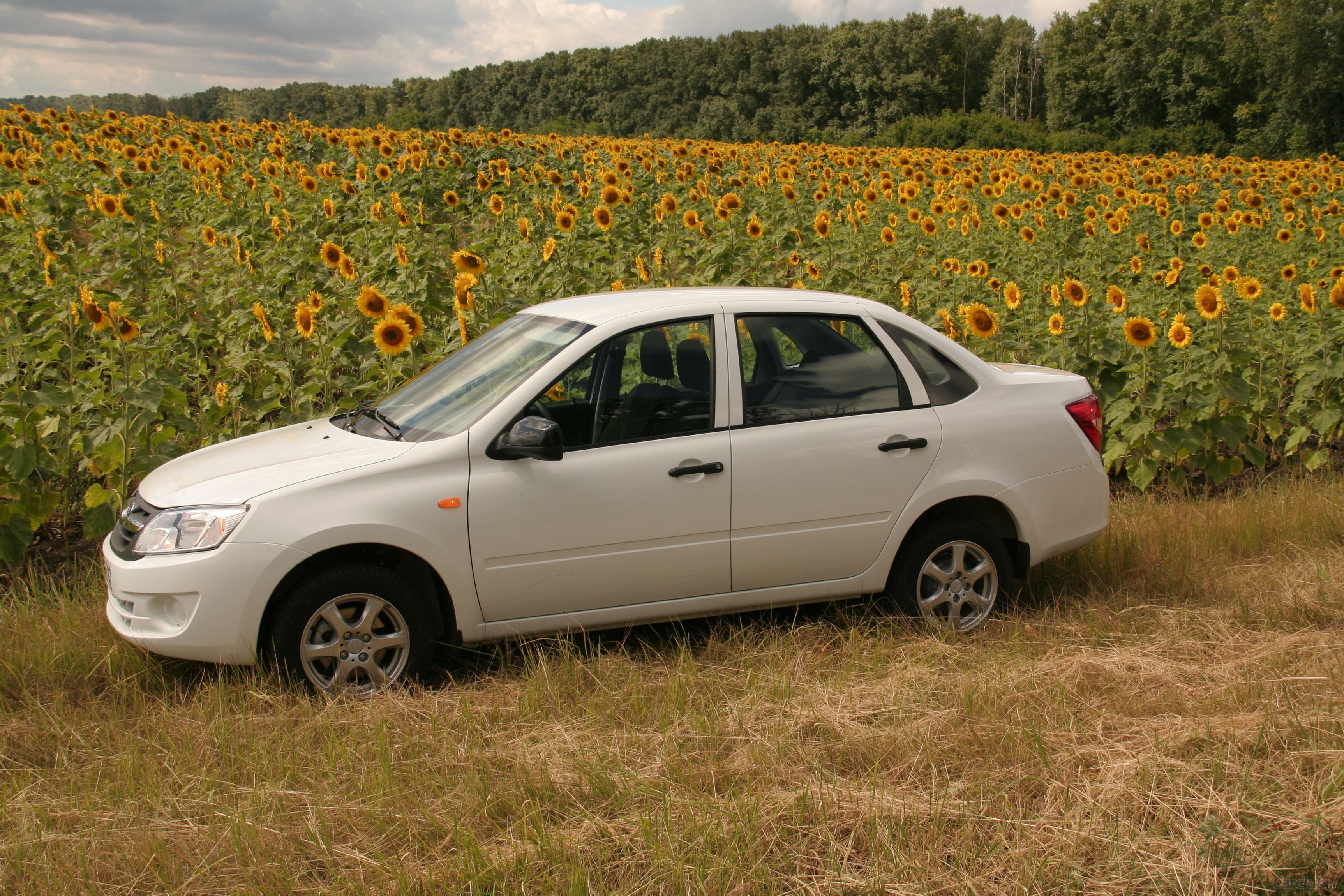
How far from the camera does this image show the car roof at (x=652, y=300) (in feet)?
16.6

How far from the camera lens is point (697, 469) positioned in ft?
15.7

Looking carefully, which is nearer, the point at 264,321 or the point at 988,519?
the point at 988,519

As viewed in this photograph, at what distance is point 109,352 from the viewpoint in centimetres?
757

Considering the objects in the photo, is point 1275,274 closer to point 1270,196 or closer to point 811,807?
point 1270,196

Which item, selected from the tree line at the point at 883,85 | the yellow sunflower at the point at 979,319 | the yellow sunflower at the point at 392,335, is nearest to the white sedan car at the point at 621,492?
the yellow sunflower at the point at 392,335

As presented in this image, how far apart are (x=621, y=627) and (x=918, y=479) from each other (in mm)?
1557

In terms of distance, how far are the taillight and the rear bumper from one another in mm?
142

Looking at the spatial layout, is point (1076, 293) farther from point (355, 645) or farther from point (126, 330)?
point (126, 330)

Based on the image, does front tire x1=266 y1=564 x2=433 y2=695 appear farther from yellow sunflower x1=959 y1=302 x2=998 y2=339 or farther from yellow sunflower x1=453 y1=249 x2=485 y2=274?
yellow sunflower x1=959 y1=302 x2=998 y2=339

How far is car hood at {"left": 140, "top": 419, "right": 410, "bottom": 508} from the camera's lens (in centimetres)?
442

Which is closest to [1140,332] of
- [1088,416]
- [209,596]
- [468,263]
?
[1088,416]

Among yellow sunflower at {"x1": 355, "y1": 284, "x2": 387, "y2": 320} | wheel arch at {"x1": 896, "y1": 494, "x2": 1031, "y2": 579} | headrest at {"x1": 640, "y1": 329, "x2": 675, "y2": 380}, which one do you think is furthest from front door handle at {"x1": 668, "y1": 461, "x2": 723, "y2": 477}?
yellow sunflower at {"x1": 355, "y1": 284, "x2": 387, "y2": 320}

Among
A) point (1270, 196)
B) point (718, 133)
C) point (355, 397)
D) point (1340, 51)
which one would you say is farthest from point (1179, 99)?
point (355, 397)

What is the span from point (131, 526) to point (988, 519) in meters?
3.95
